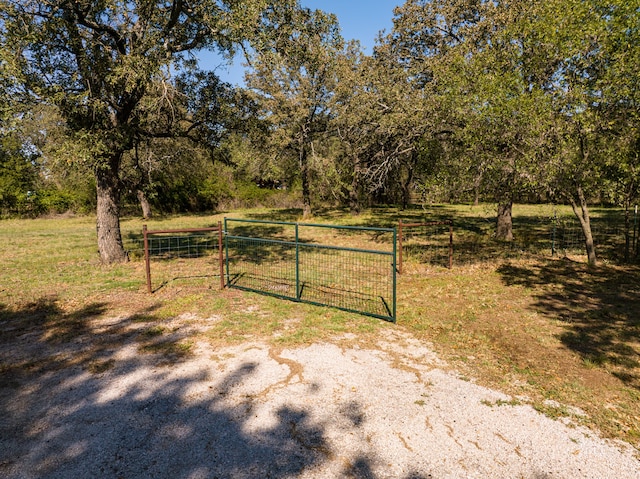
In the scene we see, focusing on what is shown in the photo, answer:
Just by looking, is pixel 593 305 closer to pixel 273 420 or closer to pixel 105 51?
pixel 273 420

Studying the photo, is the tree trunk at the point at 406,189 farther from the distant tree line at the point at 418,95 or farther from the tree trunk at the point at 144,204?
the tree trunk at the point at 144,204

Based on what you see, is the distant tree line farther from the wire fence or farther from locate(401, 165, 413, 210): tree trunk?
locate(401, 165, 413, 210): tree trunk

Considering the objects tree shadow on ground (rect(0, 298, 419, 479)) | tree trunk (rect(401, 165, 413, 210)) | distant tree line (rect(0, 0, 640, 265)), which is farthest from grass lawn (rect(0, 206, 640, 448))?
tree trunk (rect(401, 165, 413, 210))

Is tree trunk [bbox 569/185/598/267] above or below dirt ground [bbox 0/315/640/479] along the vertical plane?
above

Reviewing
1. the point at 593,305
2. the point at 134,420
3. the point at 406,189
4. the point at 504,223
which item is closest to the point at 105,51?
the point at 134,420

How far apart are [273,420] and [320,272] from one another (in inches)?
264

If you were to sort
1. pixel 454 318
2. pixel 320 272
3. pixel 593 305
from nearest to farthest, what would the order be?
1. pixel 454 318
2. pixel 593 305
3. pixel 320 272

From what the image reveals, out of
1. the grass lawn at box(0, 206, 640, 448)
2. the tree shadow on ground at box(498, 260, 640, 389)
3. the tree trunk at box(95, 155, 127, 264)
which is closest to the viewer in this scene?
the grass lawn at box(0, 206, 640, 448)

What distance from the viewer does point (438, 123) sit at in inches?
497

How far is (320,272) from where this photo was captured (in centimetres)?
1038

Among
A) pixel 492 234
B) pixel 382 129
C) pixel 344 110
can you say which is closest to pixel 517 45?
pixel 382 129

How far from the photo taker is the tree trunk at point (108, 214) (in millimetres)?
10398

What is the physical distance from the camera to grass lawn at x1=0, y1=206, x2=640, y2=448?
454 cm

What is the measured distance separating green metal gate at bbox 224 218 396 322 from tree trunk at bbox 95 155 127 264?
3166mm
